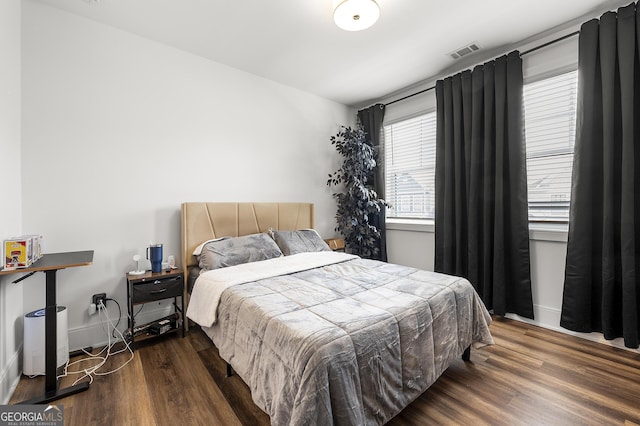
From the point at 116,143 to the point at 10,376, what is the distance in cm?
180

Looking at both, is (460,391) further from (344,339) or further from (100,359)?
(100,359)

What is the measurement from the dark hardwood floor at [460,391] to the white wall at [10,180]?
204 mm

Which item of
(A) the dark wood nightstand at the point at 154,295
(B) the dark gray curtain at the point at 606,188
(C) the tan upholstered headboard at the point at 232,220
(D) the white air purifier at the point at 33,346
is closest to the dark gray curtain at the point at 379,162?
(C) the tan upholstered headboard at the point at 232,220

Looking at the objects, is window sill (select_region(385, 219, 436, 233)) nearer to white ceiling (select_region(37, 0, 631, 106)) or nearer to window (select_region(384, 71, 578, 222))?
window (select_region(384, 71, 578, 222))

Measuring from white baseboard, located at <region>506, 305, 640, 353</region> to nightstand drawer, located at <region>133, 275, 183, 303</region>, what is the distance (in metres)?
3.29

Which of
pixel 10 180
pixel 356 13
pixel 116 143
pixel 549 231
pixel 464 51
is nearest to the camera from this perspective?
pixel 10 180

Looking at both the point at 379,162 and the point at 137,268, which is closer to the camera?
the point at 137,268

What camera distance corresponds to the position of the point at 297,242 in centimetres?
303

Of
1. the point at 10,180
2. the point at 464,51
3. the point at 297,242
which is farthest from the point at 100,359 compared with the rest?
the point at 464,51

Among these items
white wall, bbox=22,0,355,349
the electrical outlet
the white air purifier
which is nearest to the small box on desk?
the white air purifier

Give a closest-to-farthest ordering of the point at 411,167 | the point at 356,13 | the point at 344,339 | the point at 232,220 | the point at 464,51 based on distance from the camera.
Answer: the point at 344,339, the point at 356,13, the point at 464,51, the point at 232,220, the point at 411,167

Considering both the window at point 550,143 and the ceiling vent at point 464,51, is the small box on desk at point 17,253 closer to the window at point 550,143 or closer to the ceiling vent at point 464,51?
the ceiling vent at point 464,51

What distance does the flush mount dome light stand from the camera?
1.99m

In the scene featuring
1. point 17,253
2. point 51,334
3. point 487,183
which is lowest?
point 51,334
